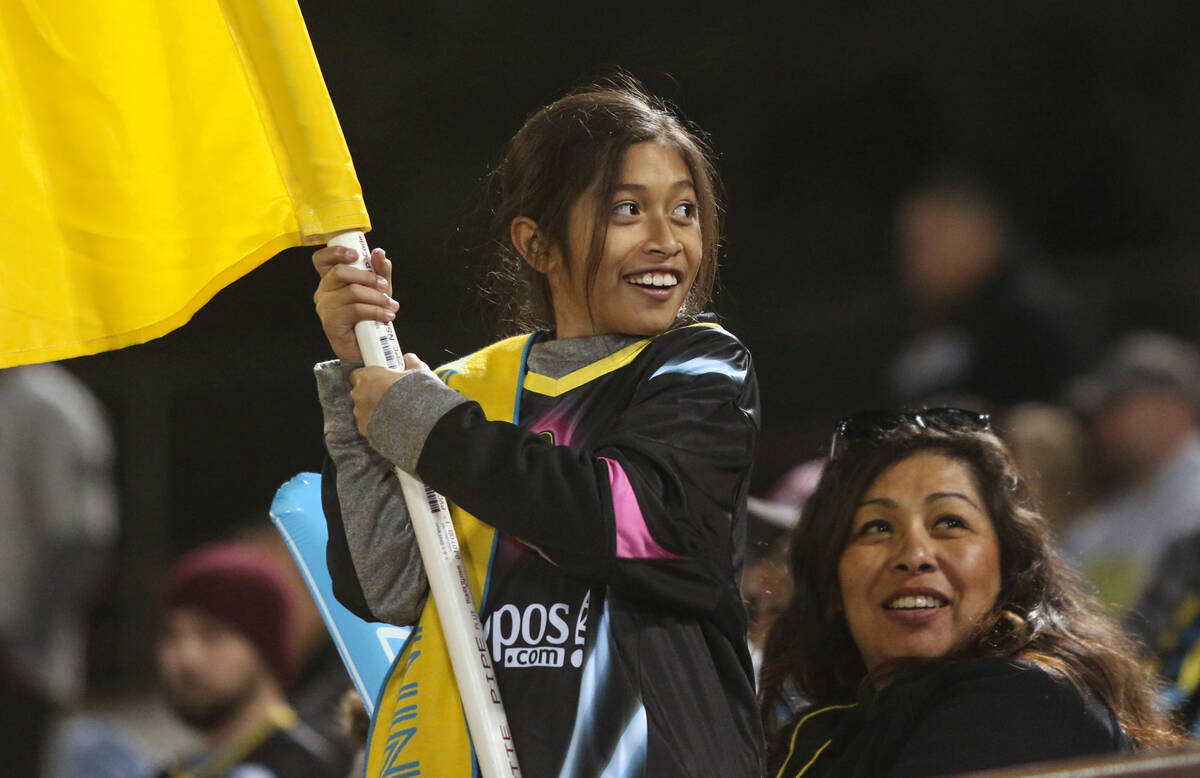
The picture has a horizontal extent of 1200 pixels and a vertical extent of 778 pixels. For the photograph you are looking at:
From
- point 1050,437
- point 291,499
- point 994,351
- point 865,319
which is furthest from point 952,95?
point 291,499

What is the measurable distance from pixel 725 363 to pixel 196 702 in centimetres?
273

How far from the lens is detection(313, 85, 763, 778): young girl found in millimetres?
1847

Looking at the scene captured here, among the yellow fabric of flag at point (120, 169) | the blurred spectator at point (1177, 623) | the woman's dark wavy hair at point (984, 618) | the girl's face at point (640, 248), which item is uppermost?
the yellow fabric of flag at point (120, 169)

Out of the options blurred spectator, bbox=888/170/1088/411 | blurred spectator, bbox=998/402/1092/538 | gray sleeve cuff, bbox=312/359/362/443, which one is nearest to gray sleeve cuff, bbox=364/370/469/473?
gray sleeve cuff, bbox=312/359/362/443

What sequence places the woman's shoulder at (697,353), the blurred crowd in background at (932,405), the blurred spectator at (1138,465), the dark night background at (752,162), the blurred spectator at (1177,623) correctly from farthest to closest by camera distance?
the dark night background at (752,162)
the blurred spectator at (1138,465)
the blurred crowd in background at (932,405)
the blurred spectator at (1177,623)
the woman's shoulder at (697,353)

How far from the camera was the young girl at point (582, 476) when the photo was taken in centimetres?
185

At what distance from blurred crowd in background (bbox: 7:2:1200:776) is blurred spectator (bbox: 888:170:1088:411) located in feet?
0.04

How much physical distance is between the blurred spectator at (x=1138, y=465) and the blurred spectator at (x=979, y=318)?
362 mm

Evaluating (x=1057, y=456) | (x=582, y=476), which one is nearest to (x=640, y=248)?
(x=582, y=476)

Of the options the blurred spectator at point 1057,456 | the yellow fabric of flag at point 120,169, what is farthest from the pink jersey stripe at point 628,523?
the blurred spectator at point 1057,456

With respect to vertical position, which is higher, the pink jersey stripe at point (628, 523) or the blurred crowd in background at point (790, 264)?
the blurred crowd in background at point (790, 264)

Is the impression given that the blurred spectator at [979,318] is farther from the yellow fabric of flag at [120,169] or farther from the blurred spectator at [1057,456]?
the yellow fabric of flag at [120,169]

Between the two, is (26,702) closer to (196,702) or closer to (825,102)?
(196,702)

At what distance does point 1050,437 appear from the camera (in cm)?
479
